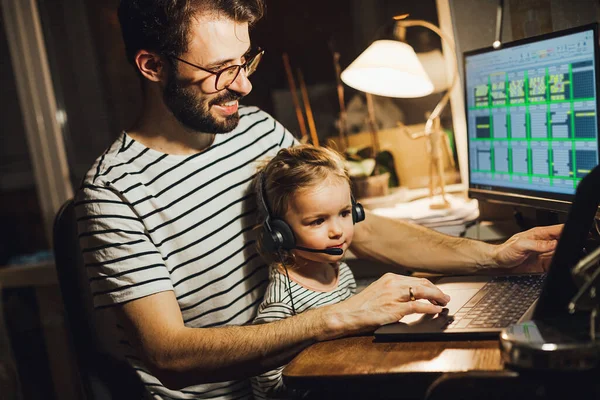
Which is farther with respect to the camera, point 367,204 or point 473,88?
point 367,204

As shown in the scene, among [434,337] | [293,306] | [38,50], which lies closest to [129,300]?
[293,306]

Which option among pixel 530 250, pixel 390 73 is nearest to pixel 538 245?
pixel 530 250

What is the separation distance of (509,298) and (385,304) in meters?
0.23

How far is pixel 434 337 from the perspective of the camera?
3.44ft

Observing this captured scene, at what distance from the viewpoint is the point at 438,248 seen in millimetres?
1589

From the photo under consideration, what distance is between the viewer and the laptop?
3.13 ft

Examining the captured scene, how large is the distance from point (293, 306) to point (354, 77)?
0.92 m

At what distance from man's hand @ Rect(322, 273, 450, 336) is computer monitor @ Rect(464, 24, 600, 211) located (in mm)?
470

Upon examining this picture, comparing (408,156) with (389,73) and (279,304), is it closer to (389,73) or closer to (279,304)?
(389,73)

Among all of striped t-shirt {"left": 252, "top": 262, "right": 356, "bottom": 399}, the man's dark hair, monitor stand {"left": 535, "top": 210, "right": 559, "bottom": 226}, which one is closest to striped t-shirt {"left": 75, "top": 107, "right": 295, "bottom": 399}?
striped t-shirt {"left": 252, "top": 262, "right": 356, "bottom": 399}

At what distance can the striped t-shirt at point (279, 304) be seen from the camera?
140cm

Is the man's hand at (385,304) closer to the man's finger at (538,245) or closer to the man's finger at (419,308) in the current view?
the man's finger at (419,308)

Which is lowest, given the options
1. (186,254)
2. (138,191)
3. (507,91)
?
(186,254)

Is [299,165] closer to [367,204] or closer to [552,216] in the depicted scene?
[552,216]
